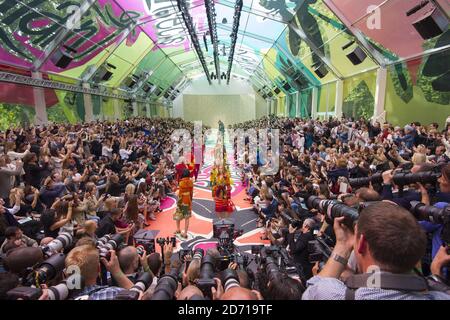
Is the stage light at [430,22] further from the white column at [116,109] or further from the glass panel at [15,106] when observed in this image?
the white column at [116,109]

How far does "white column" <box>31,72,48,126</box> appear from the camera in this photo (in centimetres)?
1209

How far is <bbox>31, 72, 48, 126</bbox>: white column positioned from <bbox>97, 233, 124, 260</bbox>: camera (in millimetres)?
11777

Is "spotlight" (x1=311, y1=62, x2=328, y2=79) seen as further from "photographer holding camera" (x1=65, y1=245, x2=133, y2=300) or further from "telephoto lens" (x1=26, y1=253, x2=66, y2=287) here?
"telephoto lens" (x1=26, y1=253, x2=66, y2=287)

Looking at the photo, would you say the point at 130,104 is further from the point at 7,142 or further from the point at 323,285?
the point at 323,285

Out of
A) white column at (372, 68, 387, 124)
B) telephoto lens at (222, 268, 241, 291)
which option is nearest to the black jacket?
telephoto lens at (222, 268, 241, 291)

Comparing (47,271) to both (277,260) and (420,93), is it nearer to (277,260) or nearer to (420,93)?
(277,260)

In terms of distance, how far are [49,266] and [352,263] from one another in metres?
2.08

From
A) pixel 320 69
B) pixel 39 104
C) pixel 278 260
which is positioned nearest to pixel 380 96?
pixel 320 69

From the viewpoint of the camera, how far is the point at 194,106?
39812 mm

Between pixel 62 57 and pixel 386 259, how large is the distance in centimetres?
1400

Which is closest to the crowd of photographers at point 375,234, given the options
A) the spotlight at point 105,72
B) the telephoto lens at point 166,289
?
the telephoto lens at point 166,289

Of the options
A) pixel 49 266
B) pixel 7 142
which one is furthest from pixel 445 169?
pixel 7 142

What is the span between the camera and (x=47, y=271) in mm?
2016

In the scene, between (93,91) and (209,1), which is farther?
(93,91)
